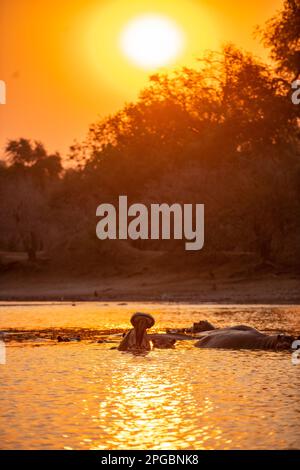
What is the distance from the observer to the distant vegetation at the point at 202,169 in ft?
174

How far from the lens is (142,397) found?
1524 cm

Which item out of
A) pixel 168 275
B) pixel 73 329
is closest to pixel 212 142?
pixel 168 275

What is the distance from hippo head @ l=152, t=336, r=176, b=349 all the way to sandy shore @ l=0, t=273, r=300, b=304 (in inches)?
782

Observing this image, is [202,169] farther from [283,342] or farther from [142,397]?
[142,397]

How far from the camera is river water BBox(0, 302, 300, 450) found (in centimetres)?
1205

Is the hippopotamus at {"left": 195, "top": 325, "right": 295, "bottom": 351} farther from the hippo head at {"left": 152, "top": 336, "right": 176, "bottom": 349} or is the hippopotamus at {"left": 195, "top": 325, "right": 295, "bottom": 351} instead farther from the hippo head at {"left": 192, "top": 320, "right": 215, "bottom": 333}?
the hippo head at {"left": 192, "top": 320, "right": 215, "bottom": 333}

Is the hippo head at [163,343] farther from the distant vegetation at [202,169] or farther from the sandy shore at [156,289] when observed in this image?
the distant vegetation at [202,169]

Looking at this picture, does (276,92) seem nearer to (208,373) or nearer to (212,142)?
(212,142)

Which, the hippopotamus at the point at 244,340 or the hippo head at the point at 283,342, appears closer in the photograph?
the hippo head at the point at 283,342

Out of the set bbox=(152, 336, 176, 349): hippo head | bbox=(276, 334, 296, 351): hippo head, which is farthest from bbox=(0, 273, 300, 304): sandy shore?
bbox=(276, 334, 296, 351): hippo head

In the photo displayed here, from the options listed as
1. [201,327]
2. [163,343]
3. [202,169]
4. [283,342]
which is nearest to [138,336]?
[163,343]

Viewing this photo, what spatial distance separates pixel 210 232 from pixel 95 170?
18.4 meters

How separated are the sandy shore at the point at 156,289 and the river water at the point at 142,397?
19.9m

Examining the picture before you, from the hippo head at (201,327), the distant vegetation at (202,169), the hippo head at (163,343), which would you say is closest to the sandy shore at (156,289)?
the distant vegetation at (202,169)
